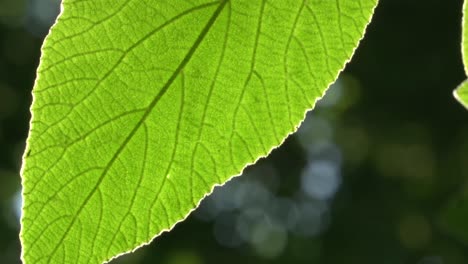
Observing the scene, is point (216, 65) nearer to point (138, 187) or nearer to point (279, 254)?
Result: point (138, 187)

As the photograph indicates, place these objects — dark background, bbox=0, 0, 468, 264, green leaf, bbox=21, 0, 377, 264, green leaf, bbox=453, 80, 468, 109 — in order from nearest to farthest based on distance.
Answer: green leaf, bbox=21, 0, 377, 264
green leaf, bbox=453, 80, 468, 109
dark background, bbox=0, 0, 468, 264

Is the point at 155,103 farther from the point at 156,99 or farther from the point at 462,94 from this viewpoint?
the point at 462,94

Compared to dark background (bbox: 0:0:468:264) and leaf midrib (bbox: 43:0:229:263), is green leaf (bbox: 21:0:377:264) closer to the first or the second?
leaf midrib (bbox: 43:0:229:263)

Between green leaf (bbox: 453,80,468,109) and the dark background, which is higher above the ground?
the dark background

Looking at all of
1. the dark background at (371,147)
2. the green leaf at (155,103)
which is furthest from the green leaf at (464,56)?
the dark background at (371,147)

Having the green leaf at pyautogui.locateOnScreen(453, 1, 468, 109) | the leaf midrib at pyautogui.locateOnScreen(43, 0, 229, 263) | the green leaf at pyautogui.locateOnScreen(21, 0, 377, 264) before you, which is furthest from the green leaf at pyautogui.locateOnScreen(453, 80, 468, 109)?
the leaf midrib at pyautogui.locateOnScreen(43, 0, 229, 263)

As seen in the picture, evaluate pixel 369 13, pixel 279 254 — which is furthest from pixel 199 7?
pixel 279 254
